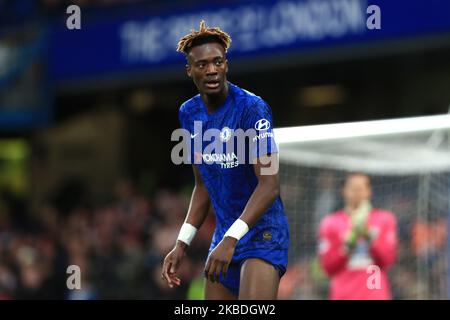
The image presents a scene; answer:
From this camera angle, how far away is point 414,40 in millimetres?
12289

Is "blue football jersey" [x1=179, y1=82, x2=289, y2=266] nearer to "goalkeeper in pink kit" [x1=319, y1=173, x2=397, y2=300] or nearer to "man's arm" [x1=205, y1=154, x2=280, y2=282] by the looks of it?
"man's arm" [x1=205, y1=154, x2=280, y2=282]

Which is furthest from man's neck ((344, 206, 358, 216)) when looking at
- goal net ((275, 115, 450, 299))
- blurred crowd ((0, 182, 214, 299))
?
blurred crowd ((0, 182, 214, 299))

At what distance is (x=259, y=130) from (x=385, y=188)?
14.6 feet

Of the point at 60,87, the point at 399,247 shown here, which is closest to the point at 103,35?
the point at 60,87

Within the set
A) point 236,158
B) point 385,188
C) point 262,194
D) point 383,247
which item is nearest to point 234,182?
point 236,158

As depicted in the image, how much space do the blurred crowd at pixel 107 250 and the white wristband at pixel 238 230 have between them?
5.24 m

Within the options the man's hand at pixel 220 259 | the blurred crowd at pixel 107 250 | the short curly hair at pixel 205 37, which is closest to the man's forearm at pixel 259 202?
the man's hand at pixel 220 259

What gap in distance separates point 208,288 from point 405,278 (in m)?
4.16

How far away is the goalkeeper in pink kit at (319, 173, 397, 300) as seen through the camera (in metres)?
7.91

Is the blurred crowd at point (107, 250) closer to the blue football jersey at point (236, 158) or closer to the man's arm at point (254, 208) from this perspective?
the blue football jersey at point (236, 158)

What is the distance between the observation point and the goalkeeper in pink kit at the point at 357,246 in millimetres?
7906

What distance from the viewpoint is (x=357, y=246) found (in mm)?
8016

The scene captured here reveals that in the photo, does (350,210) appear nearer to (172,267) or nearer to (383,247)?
(383,247)
